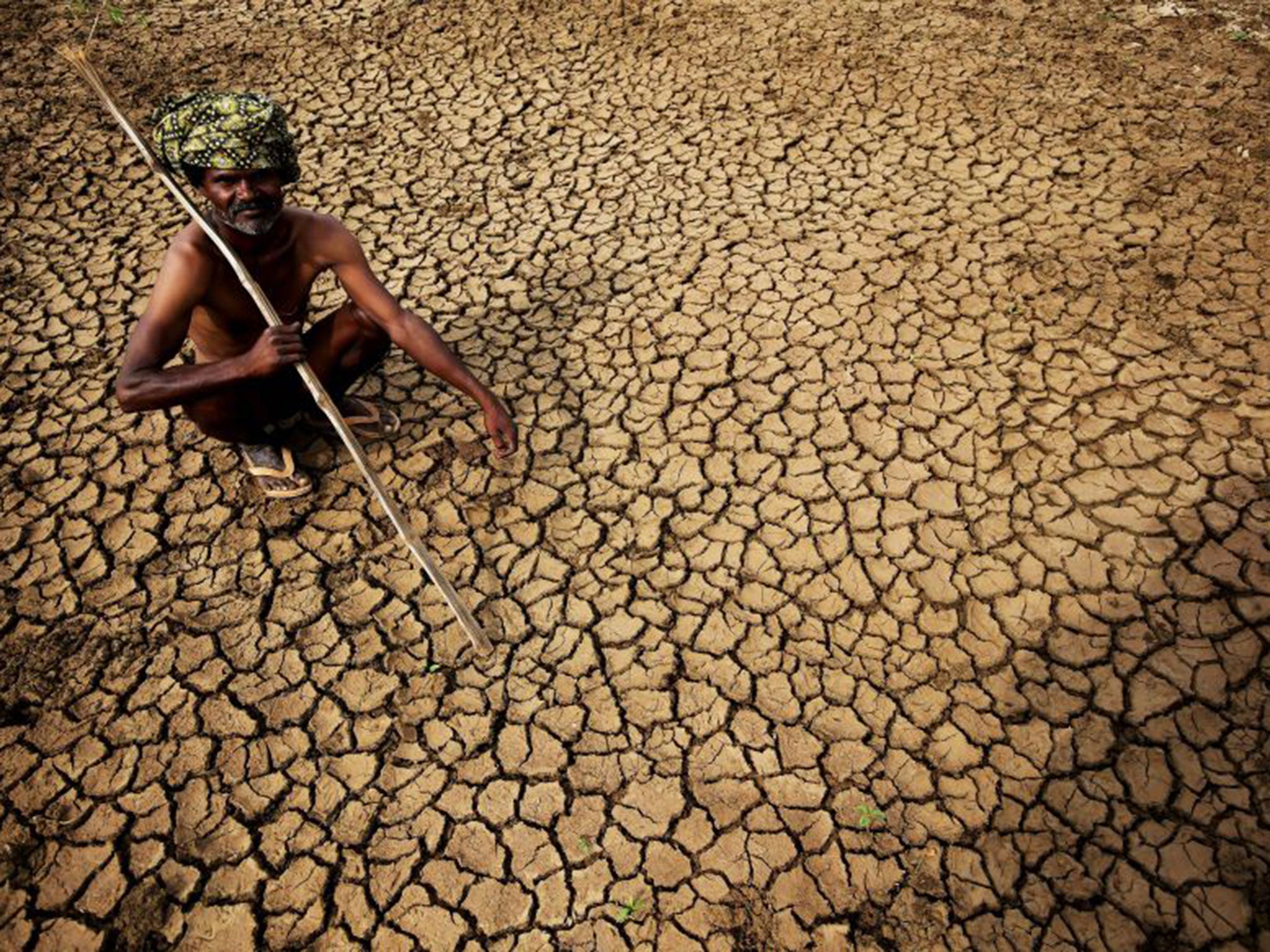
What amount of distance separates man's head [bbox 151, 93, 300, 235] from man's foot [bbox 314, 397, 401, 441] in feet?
2.64

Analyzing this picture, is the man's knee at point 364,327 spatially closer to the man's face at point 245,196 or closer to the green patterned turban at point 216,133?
the man's face at point 245,196

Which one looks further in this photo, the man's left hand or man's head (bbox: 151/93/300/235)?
the man's left hand

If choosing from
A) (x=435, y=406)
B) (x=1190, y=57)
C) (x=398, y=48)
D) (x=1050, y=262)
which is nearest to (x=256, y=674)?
(x=435, y=406)

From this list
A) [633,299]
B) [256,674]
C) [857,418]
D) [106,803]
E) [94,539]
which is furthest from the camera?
[633,299]

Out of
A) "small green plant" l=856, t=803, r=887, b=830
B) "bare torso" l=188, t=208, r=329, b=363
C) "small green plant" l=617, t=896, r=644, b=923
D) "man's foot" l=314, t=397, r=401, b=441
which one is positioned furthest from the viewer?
"man's foot" l=314, t=397, r=401, b=441

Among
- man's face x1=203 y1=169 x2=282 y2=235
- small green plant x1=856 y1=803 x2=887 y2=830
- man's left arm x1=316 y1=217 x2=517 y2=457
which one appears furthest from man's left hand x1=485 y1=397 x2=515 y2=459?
small green plant x1=856 y1=803 x2=887 y2=830

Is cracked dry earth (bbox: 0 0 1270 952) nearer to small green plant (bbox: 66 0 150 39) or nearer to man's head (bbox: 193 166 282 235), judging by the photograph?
man's head (bbox: 193 166 282 235)

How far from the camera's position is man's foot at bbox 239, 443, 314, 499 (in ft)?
8.79

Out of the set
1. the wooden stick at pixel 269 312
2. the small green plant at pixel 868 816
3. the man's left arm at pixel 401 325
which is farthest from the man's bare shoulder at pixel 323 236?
the small green plant at pixel 868 816

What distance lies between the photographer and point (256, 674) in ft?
7.61

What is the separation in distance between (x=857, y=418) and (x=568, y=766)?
1.68 m

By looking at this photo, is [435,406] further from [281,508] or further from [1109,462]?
[1109,462]

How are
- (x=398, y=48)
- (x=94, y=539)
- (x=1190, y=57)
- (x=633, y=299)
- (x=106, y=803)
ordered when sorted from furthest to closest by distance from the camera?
(x=398, y=48) → (x=1190, y=57) → (x=633, y=299) → (x=94, y=539) → (x=106, y=803)

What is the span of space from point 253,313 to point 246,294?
0.25 ft
